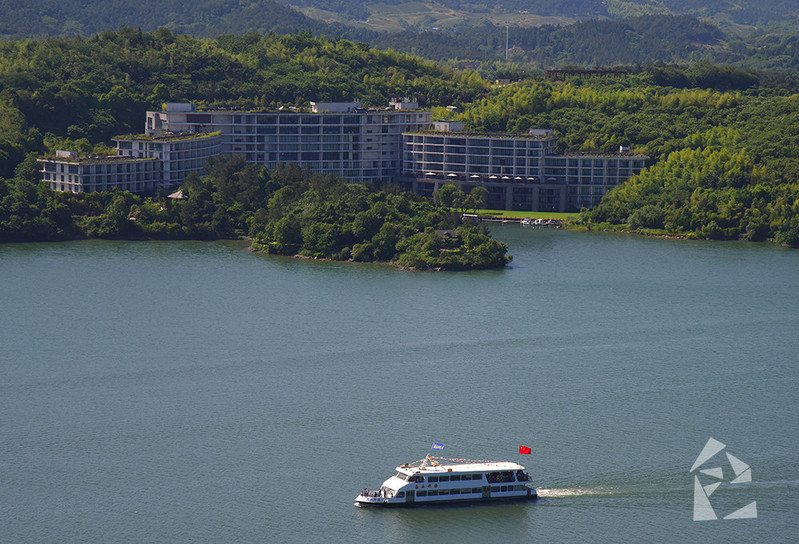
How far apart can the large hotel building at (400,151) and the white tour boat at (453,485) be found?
3691 cm

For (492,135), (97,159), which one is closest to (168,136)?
(97,159)

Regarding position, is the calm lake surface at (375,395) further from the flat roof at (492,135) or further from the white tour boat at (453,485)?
the flat roof at (492,135)

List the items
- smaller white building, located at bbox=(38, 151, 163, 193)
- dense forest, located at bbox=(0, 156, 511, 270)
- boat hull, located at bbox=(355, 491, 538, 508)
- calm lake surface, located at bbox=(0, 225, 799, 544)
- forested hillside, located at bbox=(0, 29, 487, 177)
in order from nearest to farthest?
calm lake surface, located at bbox=(0, 225, 799, 544) → boat hull, located at bbox=(355, 491, 538, 508) → dense forest, located at bbox=(0, 156, 511, 270) → smaller white building, located at bbox=(38, 151, 163, 193) → forested hillside, located at bbox=(0, 29, 487, 177)

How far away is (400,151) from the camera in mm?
69375

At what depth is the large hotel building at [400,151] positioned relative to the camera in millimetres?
64500

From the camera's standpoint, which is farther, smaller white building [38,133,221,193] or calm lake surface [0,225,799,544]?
smaller white building [38,133,221,193]

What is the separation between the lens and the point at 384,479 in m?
26.5

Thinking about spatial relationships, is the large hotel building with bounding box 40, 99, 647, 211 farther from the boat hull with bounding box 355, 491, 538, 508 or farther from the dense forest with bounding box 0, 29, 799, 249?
the boat hull with bounding box 355, 491, 538, 508

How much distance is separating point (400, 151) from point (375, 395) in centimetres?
3872

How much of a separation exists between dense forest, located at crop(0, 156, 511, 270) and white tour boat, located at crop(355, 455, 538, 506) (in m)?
22.3

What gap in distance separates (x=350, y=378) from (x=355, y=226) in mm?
18417

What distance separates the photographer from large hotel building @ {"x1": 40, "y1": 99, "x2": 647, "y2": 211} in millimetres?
64500

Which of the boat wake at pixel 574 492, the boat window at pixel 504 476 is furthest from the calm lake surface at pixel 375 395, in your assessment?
the boat window at pixel 504 476

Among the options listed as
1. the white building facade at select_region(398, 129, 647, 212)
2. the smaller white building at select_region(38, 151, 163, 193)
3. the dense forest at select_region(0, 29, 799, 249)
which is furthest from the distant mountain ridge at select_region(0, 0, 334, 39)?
the smaller white building at select_region(38, 151, 163, 193)
